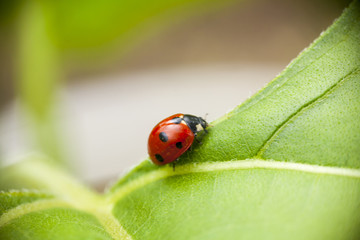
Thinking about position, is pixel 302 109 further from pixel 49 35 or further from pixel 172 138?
pixel 49 35

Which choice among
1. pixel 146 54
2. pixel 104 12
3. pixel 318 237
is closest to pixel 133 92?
pixel 146 54

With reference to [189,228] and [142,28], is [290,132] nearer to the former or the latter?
[189,228]

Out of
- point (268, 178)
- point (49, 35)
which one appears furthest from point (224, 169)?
point (49, 35)

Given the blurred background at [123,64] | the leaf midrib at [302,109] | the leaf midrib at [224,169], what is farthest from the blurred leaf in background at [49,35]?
the leaf midrib at [302,109]

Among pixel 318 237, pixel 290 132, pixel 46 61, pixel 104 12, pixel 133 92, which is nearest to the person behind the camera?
pixel 318 237

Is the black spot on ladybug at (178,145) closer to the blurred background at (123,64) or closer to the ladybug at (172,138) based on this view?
the ladybug at (172,138)

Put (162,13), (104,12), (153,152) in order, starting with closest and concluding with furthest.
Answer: (153,152), (104,12), (162,13)
